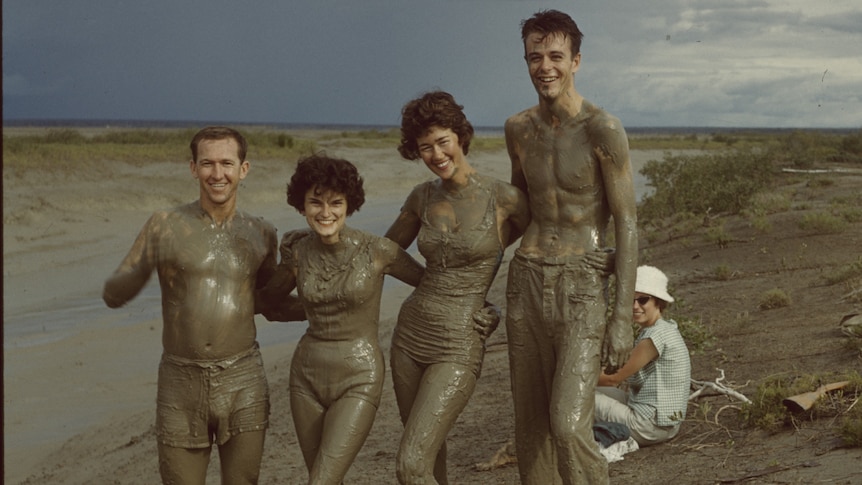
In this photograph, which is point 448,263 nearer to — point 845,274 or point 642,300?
point 642,300

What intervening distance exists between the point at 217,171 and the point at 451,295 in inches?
48.5

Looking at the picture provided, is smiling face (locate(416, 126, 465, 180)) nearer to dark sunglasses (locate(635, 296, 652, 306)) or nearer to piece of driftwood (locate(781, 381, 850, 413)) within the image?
dark sunglasses (locate(635, 296, 652, 306))

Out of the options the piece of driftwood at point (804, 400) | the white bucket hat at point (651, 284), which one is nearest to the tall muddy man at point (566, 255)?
the white bucket hat at point (651, 284)

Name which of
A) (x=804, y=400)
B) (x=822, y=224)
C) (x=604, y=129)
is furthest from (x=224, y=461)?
(x=822, y=224)

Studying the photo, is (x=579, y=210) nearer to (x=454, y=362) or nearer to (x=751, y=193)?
(x=454, y=362)

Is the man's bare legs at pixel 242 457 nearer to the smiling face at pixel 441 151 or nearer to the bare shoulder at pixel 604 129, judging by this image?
the smiling face at pixel 441 151

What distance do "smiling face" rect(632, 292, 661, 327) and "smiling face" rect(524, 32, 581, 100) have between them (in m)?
2.20

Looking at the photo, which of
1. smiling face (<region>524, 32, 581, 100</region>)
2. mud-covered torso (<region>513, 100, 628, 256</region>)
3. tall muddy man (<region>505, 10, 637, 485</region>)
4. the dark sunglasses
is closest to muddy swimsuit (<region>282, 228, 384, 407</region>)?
tall muddy man (<region>505, 10, 637, 485</region>)

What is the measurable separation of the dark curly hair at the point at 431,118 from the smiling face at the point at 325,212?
1.48 ft

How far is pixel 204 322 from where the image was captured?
4984 mm

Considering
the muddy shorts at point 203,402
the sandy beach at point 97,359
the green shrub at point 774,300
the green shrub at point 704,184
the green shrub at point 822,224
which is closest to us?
the muddy shorts at point 203,402

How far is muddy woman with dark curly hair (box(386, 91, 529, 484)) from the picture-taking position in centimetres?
512

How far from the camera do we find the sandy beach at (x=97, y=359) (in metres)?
9.00

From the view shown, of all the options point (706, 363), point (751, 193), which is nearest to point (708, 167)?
point (751, 193)
